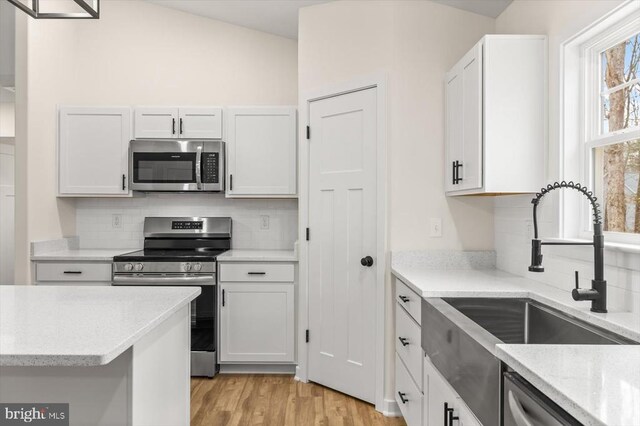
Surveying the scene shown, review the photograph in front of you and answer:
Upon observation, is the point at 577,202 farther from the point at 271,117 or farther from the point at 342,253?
the point at 271,117

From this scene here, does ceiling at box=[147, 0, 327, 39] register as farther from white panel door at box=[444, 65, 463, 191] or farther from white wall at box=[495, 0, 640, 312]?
white wall at box=[495, 0, 640, 312]

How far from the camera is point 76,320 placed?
4.75 ft

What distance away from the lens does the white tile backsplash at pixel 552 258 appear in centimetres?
167

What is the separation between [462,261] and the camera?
2.90m

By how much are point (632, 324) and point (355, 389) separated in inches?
78.5

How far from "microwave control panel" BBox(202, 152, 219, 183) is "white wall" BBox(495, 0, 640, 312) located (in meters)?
2.22

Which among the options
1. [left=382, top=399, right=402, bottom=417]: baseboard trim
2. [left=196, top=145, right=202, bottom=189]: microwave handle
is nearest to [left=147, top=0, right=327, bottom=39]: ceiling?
[left=196, top=145, right=202, bottom=189]: microwave handle

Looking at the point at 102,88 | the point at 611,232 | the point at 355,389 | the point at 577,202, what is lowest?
the point at 355,389

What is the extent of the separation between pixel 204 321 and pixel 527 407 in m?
2.81

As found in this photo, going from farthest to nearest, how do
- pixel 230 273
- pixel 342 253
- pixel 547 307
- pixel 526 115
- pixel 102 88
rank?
1. pixel 102 88
2. pixel 230 273
3. pixel 342 253
4. pixel 526 115
5. pixel 547 307

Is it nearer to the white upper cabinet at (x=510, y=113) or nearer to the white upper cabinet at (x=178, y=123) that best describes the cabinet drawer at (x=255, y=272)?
the white upper cabinet at (x=178, y=123)

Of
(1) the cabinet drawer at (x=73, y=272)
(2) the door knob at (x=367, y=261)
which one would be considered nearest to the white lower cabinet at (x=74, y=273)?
(1) the cabinet drawer at (x=73, y=272)

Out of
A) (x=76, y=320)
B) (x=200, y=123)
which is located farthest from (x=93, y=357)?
(x=200, y=123)

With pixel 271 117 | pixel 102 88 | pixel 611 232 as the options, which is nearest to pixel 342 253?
pixel 271 117
